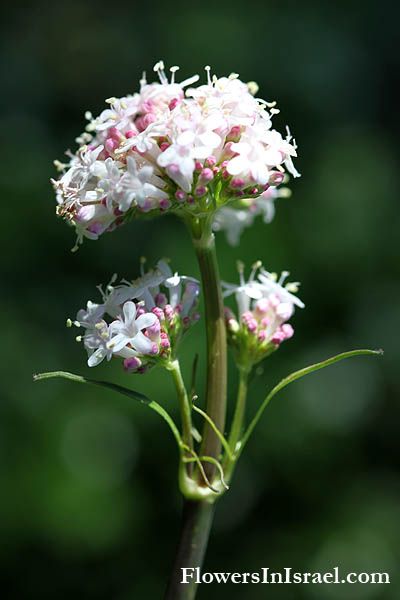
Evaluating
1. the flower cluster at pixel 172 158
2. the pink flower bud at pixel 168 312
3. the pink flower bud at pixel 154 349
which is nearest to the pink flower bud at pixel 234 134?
the flower cluster at pixel 172 158

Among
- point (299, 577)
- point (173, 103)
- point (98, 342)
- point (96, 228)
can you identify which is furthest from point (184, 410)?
point (299, 577)

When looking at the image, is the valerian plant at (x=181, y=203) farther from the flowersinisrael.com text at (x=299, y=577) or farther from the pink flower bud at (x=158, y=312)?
the flowersinisrael.com text at (x=299, y=577)

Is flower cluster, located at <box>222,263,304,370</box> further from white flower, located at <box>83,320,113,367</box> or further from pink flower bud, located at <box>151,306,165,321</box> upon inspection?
white flower, located at <box>83,320,113,367</box>

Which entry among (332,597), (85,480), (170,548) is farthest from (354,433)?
(85,480)

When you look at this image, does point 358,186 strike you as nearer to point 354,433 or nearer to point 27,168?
point 354,433

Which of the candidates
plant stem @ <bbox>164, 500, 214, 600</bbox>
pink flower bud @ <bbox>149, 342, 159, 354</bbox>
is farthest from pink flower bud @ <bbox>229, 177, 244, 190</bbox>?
plant stem @ <bbox>164, 500, 214, 600</bbox>
